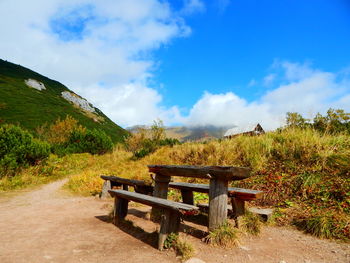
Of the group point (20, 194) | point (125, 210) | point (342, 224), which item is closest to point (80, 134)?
point (20, 194)

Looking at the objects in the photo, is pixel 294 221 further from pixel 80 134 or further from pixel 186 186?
→ pixel 80 134

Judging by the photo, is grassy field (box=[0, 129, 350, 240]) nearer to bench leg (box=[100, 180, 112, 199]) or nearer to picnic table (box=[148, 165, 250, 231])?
bench leg (box=[100, 180, 112, 199])

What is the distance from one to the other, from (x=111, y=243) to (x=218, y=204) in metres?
1.58

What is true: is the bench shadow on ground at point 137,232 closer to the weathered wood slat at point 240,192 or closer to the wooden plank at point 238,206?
the weathered wood slat at point 240,192

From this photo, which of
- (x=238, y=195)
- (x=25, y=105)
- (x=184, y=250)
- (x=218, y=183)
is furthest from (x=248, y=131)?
(x=25, y=105)

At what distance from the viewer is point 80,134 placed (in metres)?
16.0

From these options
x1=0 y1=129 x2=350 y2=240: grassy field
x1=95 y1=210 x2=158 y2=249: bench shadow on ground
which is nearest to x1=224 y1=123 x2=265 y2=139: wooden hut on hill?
x1=0 y1=129 x2=350 y2=240: grassy field

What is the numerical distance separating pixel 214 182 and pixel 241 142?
189 inches

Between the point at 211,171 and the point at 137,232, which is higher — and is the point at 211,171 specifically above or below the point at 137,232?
above

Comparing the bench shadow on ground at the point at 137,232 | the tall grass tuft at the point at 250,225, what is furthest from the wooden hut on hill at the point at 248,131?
the bench shadow on ground at the point at 137,232

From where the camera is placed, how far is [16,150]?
868 centimetres

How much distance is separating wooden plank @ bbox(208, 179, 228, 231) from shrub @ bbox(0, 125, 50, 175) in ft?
26.0

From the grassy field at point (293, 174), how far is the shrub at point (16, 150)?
0.66m

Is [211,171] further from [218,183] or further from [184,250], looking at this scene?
[184,250]
